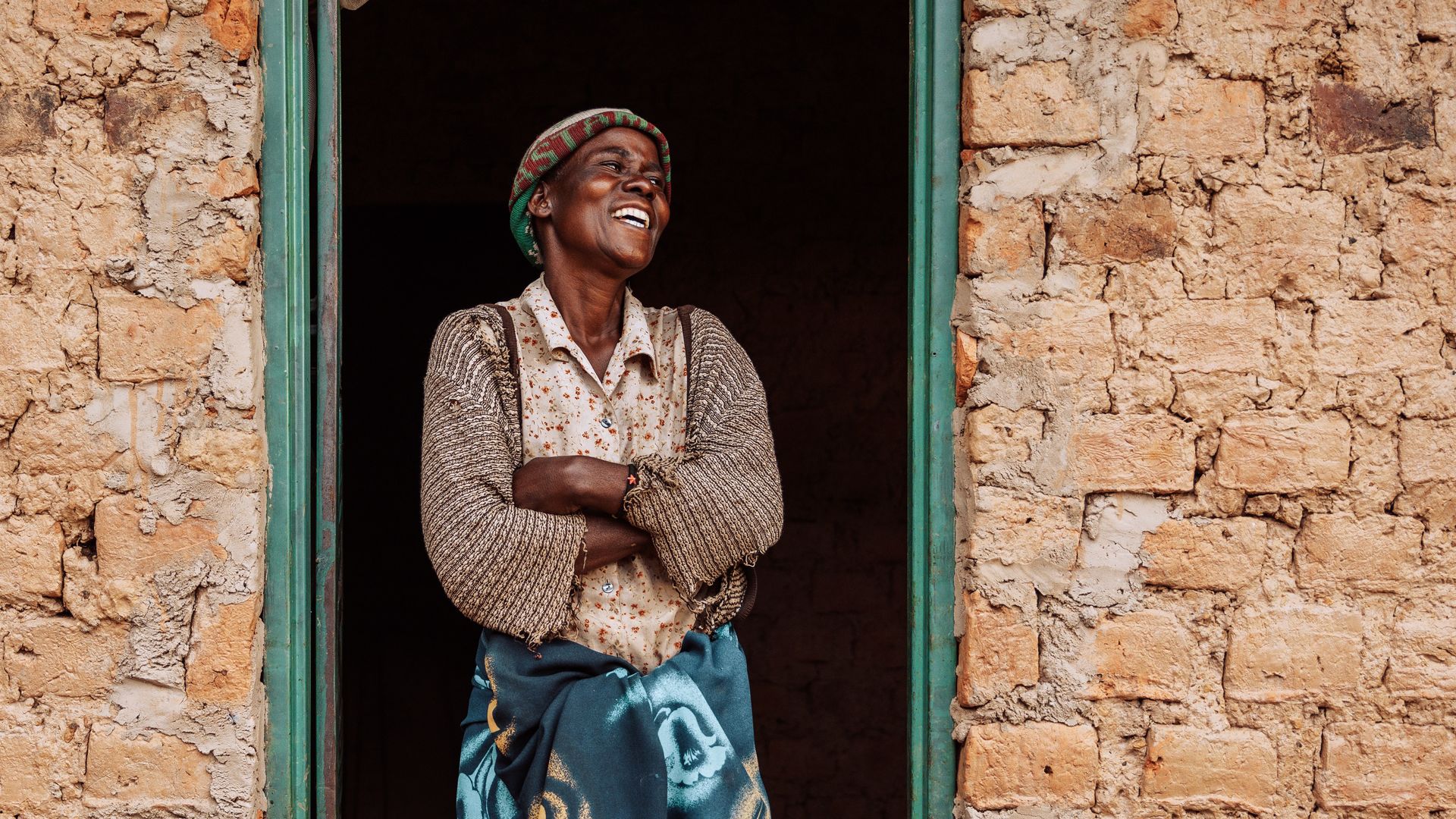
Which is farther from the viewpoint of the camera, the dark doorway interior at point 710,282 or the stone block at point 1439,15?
the dark doorway interior at point 710,282

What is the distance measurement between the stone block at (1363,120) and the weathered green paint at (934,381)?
0.71 m

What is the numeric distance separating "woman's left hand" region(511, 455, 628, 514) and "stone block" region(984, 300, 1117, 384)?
2.69 ft

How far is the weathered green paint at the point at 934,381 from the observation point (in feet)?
8.30

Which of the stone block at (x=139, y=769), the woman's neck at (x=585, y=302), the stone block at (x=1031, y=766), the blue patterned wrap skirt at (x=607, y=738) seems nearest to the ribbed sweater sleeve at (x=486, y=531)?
the blue patterned wrap skirt at (x=607, y=738)

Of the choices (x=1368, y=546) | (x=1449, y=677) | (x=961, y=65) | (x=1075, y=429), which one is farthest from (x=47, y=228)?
(x=1449, y=677)

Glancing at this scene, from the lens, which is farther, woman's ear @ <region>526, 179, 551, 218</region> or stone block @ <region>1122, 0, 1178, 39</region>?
woman's ear @ <region>526, 179, 551, 218</region>

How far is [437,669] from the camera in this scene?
190 inches

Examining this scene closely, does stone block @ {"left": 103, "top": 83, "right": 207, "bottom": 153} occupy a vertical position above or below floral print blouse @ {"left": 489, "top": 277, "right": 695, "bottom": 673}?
above

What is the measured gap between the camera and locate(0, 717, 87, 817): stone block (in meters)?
2.39

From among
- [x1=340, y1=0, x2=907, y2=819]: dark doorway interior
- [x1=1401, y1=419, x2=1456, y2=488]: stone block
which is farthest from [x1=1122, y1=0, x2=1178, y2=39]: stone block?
[x1=340, y1=0, x2=907, y2=819]: dark doorway interior

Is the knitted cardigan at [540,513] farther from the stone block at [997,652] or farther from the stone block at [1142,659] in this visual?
the stone block at [1142,659]

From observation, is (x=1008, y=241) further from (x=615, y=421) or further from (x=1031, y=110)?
Result: (x=615, y=421)

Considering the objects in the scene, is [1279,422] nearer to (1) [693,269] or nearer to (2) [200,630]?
(2) [200,630]

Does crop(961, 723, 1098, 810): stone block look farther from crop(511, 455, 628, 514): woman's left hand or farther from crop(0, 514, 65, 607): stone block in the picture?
crop(0, 514, 65, 607): stone block
